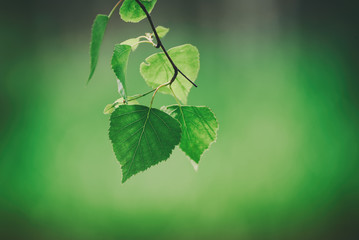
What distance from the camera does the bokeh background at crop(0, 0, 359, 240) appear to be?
5.69 feet

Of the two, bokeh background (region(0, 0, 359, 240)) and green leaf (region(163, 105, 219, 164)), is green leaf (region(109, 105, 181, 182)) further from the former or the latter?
bokeh background (region(0, 0, 359, 240))

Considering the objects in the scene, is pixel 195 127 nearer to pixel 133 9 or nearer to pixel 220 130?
pixel 133 9

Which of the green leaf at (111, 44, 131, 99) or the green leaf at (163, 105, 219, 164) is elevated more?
the green leaf at (111, 44, 131, 99)

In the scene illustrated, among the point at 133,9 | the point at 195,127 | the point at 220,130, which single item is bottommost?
the point at 195,127

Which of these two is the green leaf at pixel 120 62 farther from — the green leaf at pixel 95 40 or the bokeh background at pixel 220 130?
the bokeh background at pixel 220 130

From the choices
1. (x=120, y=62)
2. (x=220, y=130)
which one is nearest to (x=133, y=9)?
(x=120, y=62)

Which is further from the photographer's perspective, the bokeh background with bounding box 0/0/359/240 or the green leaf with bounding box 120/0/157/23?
the bokeh background with bounding box 0/0/359/240

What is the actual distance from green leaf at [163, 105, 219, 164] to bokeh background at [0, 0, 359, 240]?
141 centimetres

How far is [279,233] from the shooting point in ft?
5.87

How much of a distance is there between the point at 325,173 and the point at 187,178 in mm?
916

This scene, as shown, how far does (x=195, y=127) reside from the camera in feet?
0.97

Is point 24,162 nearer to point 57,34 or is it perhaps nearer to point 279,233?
point 57,34

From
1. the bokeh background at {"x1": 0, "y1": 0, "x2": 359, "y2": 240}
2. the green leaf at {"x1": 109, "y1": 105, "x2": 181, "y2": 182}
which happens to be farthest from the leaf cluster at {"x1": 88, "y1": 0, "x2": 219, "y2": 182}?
the bokeh background at {"x1": 0, "y1": 0, "x2": 359, "y2": 240}

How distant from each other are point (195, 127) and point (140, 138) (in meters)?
0.06
